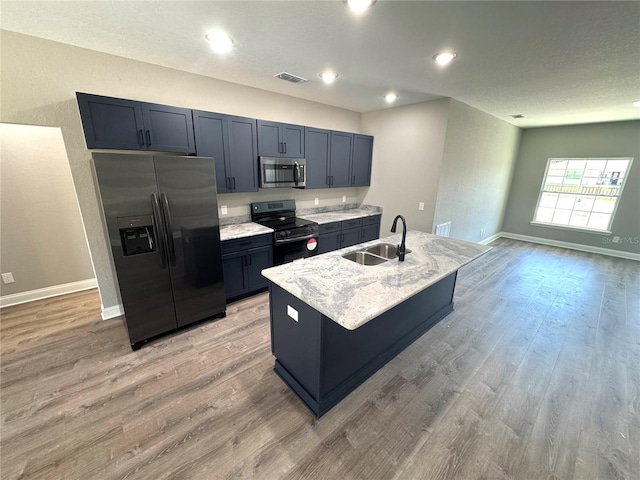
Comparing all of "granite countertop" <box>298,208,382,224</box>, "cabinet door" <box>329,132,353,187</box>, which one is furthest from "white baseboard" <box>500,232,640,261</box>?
"cabinet door" <box>329,132,353,187</box>

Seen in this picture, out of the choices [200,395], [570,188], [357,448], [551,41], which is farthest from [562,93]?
[200,395]

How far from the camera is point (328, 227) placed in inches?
161

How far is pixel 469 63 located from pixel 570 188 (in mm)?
5526

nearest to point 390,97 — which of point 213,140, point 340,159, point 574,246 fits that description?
point 340,159

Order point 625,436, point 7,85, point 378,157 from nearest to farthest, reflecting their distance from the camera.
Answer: point 625,436
point 7,85
point 378,157

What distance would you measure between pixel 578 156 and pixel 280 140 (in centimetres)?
665

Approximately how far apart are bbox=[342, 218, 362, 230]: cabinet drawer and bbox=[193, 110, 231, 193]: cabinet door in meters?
2.06

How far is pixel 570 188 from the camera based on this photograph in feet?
18.9

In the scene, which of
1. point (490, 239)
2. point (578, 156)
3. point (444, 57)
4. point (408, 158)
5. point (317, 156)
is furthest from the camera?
point (490, 239)

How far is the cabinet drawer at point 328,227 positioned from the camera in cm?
399

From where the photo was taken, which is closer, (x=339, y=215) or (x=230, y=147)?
(x=230, y=147)

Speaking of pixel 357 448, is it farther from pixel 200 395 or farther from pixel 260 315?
pixel 260 315

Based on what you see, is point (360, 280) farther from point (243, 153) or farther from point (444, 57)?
point (243, 153)

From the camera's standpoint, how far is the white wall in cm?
385
